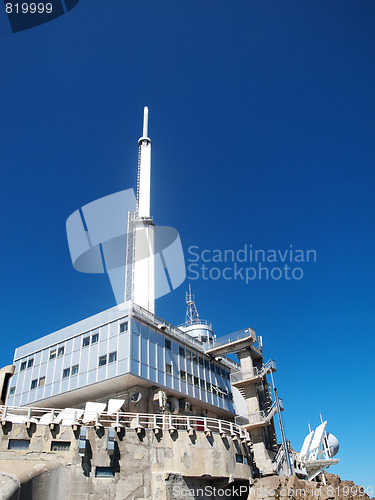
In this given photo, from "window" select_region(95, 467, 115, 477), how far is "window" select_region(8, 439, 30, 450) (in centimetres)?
477

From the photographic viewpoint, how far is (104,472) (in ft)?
84.2

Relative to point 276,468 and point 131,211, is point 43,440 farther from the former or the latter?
point 131,211

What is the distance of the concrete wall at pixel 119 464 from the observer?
23438 mm

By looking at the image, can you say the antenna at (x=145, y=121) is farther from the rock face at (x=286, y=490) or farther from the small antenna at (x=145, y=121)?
the rock face at (x=286, y=490)

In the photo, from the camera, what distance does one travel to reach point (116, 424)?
27.2 m

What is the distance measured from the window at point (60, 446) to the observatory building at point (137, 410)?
0.06m

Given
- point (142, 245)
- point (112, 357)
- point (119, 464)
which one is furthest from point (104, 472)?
point (142, 245)

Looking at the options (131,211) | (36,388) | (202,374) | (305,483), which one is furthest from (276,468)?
(131,211)

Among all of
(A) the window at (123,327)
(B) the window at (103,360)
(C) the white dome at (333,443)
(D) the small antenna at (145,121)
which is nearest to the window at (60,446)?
(B) the window at (103,360)

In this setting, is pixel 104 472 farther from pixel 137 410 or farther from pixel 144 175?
pixel 144 175

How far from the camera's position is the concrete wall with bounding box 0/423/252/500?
76.9ft

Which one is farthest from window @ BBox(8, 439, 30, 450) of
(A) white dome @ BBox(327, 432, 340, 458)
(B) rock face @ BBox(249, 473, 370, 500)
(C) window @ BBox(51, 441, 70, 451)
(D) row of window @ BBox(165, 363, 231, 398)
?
(A) white dome @ BBox(327, 432, 340, 458)

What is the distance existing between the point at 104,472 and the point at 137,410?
9.84m

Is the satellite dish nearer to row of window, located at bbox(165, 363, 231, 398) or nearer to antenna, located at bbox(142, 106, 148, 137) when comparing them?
row of window, located at bbox(165, 363, 231, 398)
